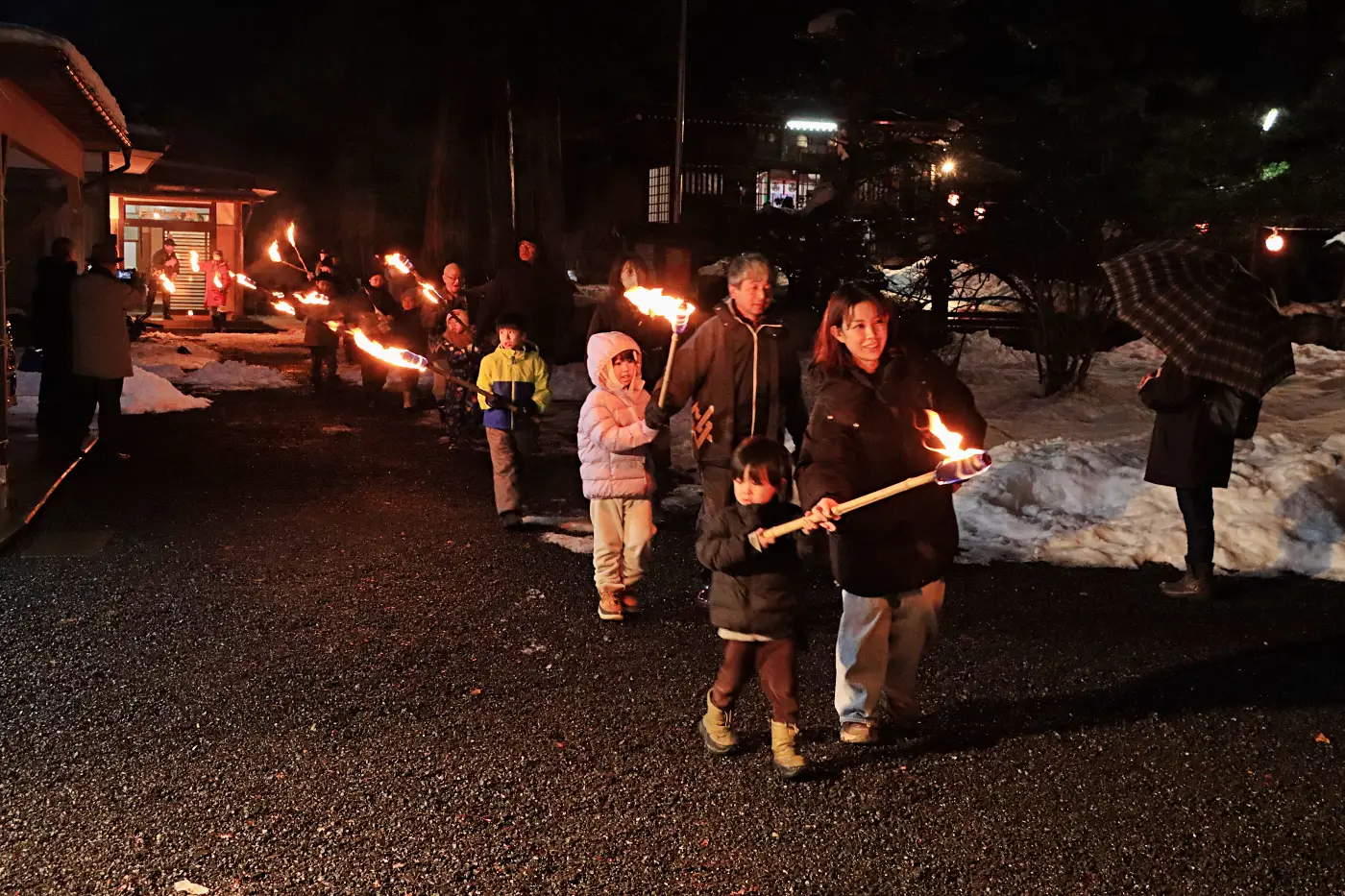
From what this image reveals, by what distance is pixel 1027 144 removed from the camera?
15383 mm

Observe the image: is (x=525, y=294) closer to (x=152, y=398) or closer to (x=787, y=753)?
(x=152, y=398)

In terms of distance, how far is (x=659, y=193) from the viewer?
31.3m

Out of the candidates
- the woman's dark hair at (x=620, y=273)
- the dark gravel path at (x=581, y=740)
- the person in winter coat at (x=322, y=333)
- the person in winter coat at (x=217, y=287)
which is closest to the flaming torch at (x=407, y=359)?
the dark gravel path at (x=581, y=740)

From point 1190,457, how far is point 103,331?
918 centimetres

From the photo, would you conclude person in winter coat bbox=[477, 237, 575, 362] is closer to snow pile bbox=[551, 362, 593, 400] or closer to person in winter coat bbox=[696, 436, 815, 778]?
snow pile bbox=[551, 362, 593, 400]

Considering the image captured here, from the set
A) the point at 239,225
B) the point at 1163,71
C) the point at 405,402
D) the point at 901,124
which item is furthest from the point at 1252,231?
the point at 239,225

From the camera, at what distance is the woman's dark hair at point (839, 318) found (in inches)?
175

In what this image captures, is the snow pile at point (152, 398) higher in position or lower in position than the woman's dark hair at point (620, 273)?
lower

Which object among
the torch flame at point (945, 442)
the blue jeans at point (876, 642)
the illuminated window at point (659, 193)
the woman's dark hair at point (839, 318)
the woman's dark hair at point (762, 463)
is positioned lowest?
the blue jeans at point (876, 642)

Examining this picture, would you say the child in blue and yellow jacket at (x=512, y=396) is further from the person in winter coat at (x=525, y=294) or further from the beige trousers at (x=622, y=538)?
the person in winter coat at (x=525, y=294)

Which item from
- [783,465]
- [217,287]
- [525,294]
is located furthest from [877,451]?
[217,287]

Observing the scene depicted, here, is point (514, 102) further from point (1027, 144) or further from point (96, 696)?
point (96, 696)

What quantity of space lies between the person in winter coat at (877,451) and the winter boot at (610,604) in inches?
80.2

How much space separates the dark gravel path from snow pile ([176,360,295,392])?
9.97 metres
